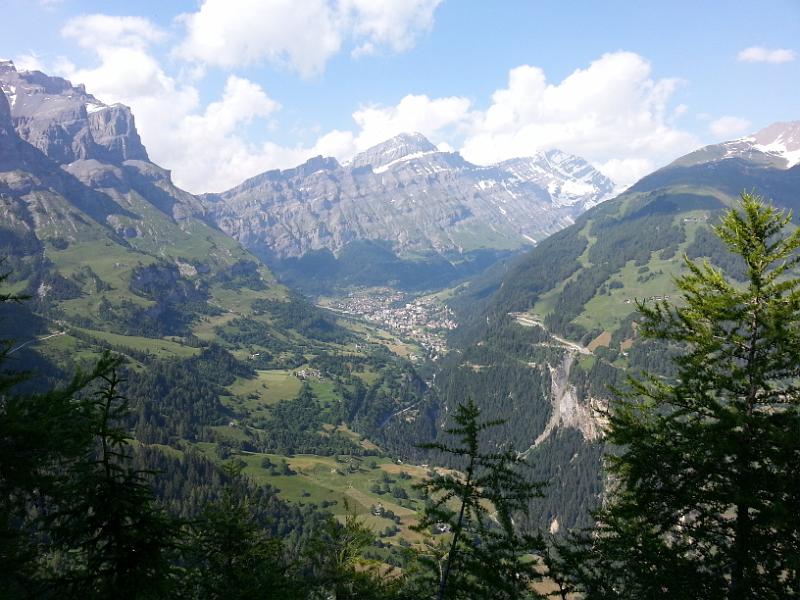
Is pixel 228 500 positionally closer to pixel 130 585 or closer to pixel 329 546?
pixel 329 546

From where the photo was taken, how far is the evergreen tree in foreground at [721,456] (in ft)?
47.9

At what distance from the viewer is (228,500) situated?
25406mm

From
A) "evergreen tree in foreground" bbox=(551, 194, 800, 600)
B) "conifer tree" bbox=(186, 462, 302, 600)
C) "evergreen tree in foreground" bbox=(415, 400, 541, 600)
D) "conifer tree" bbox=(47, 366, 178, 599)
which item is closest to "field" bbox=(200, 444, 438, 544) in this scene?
"conifer tree" bbox=(186, 462, 302, 600)

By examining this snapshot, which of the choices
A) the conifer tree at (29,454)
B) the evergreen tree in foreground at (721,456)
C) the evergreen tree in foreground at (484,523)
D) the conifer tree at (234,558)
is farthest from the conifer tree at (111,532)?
the evergreen tree in foreground at (721,456)

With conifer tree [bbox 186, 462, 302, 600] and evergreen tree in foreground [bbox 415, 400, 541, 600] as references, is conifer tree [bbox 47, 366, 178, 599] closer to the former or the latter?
conifer tree [bbox 186, 462, 302, 600]

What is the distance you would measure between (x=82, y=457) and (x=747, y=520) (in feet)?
69.7

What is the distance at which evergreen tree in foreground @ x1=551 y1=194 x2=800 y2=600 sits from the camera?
1459cm

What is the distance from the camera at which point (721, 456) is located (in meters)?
15.5

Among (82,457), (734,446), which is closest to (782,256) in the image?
(734,446)

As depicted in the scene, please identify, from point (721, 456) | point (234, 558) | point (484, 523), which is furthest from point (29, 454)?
point (721, 456)

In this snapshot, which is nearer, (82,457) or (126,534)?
(126,534)

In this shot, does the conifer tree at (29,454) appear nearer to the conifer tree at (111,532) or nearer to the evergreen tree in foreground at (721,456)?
the conifer tree at (111,532)

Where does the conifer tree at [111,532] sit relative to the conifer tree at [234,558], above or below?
above

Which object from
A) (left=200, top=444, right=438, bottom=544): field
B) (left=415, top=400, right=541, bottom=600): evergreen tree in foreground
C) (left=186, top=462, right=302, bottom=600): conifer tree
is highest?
(left=415, top=400, right=541, bottom=600): evergreen tree in foreground
